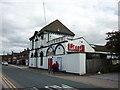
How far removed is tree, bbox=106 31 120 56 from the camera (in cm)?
1782

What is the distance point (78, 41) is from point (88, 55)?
3.97 m

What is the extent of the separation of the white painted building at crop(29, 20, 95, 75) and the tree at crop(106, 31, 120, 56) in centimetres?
377

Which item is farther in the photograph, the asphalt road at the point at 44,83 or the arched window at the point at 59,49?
the arched window at the point at 59,49

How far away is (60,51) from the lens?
2381 centimetres

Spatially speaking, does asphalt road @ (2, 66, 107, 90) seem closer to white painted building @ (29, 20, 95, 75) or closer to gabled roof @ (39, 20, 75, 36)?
white painted building @ (29, 20, 95, 75)

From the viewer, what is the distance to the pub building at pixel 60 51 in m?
18.8

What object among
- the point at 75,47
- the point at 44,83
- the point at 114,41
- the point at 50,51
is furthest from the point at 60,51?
the point at 44,83

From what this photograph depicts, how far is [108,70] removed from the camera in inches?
763

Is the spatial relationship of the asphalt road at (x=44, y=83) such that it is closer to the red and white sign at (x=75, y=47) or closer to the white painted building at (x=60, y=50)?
the white painted building at (x=60, y=50)

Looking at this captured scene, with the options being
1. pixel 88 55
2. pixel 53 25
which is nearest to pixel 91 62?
pixel 88 55

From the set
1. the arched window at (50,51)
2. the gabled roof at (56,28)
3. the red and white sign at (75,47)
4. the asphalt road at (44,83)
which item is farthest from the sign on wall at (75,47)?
the asphalt road at (44,83)

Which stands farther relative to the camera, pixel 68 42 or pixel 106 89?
pixel 68 42

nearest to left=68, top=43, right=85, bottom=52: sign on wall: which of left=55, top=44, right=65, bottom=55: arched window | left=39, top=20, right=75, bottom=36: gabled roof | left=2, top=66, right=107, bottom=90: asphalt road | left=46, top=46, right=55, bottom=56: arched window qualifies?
left=55, top=44, right=65, bottom=55: arched window

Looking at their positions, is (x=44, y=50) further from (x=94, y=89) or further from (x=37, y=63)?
(x=94, y=89)
